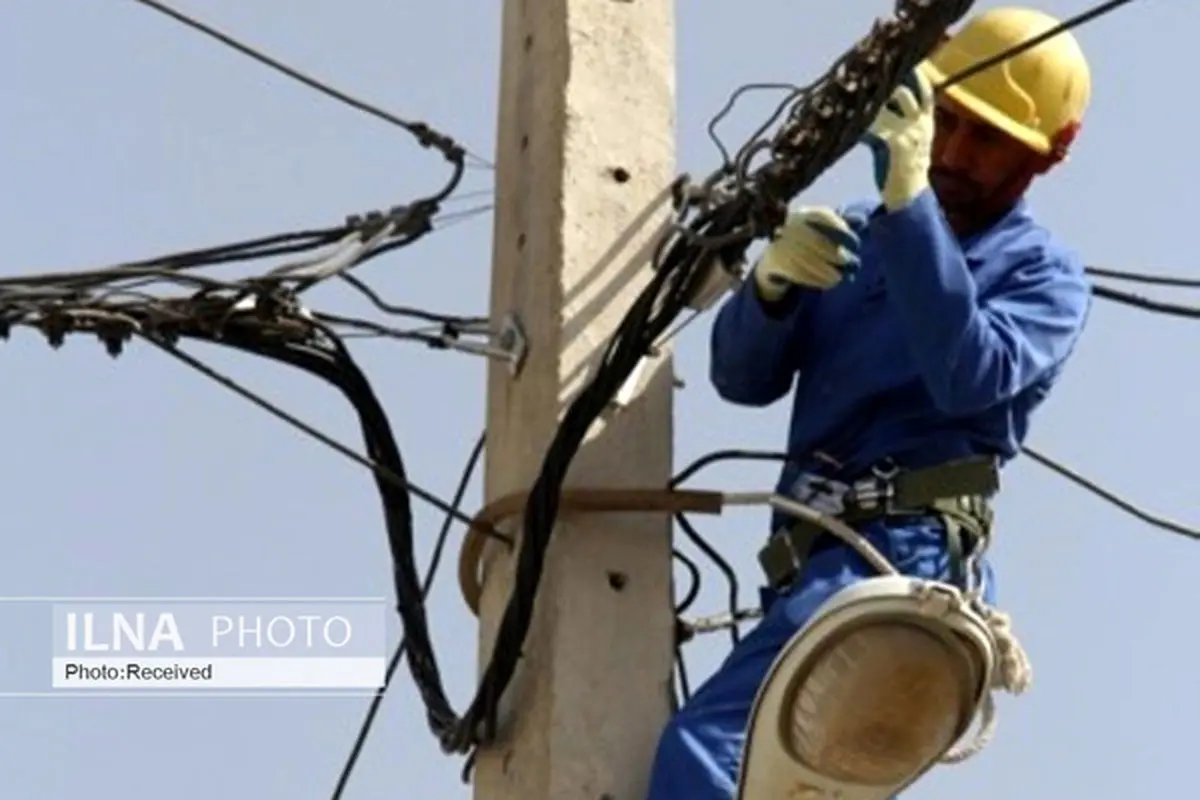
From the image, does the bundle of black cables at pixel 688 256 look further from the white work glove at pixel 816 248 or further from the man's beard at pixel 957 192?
the man's beard at pixel 957 192

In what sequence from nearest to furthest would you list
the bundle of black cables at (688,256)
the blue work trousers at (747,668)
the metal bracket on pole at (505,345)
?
1. the bundle of black cables at (688,256)
2. the blue work trousers at (747,668)
3. the metal bracket on pole at (505,345)

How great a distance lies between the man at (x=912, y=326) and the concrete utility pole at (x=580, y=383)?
0.45 ft

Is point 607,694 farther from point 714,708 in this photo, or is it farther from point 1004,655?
point 1004,655

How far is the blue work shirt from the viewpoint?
15.2ft

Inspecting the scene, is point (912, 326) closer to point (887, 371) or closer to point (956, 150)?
point (887, 371)

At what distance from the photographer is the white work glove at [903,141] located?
15.0 ft

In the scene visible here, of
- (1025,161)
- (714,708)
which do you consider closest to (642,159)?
(1025,161)

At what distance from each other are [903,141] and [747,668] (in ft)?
2.74

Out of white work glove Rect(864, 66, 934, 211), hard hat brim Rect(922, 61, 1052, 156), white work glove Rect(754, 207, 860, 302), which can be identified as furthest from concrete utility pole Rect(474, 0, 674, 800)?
white work glove Rect(864, 66, 934, 211)

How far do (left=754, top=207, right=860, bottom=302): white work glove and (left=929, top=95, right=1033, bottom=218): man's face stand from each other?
0.35 meters

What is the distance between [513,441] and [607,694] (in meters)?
0.48

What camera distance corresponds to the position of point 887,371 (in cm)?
492

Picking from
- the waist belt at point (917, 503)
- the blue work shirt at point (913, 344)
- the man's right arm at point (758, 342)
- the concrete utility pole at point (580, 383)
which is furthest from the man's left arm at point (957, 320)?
the concrete utility pole at point (580, 383)

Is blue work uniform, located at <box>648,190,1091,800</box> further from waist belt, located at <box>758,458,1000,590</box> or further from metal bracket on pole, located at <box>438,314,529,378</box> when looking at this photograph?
metal bracket on pole, located at <box>438,314,529,378</box>
